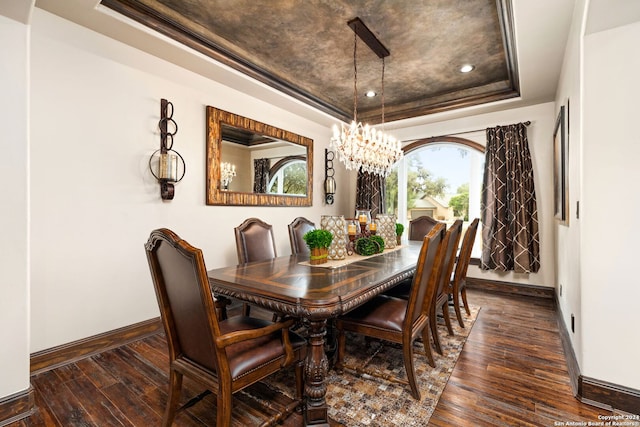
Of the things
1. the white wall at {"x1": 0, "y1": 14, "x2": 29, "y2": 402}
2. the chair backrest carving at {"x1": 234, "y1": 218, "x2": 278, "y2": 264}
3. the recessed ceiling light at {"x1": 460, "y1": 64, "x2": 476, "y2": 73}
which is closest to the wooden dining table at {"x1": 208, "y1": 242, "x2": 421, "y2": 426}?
the chair backrest carving at {"x1": 234, "y1": 218, "x2": 278, "y2": 264}

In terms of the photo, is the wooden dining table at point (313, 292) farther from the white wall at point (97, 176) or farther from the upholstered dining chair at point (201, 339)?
the white wall at point (97, 176)

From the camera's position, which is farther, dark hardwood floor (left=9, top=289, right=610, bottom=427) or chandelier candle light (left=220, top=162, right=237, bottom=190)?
chandelier candle light (left=220, top=162, right=237, bottom=190)

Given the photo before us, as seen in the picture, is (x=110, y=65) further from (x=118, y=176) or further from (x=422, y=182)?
(x=422, y=182)

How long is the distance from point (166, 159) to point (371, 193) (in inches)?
134

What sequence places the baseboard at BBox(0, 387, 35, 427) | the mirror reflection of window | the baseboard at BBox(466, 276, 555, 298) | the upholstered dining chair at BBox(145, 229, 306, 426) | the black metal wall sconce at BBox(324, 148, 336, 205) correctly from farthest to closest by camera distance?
1. the black metal wall sconce at BBox(324, 148, 336, 205)
2. the baseboard at BBox(466, 276, 555, 298)
3. the mirror reflection of window
4. the baseboard at BBox(0, 387, 35, 427)
5. the upholstered dining chair at BBox(145, 229, 306, 426)

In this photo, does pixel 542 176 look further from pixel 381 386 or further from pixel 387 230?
pixel 381 386

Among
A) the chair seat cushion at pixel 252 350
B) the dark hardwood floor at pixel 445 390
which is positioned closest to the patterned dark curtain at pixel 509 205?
the dark hardwood floor at pixel 445 390

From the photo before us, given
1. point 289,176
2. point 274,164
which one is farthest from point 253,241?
point 289,176

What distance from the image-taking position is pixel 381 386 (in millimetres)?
1900

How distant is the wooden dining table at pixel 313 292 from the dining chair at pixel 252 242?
1.62 feet

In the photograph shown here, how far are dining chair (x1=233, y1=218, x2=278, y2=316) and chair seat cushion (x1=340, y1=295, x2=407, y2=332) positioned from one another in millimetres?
1102

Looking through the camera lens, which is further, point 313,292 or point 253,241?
point 253,241

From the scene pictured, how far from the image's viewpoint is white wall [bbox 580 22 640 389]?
65.9 inches

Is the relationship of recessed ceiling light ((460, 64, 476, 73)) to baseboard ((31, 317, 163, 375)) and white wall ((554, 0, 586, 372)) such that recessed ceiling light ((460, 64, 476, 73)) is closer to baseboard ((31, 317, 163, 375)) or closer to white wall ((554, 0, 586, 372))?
white wall ((554, 0, 586, 372))
